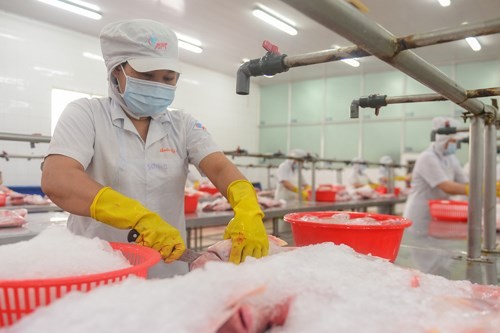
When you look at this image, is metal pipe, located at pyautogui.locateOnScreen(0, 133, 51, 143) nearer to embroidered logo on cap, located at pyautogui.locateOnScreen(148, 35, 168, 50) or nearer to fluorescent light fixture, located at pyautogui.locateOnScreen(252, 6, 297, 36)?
embroidered logo on cap, located at pyautogui.locateOnScreen(148, 35, 168, 50)

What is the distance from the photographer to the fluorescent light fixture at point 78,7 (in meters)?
6.36

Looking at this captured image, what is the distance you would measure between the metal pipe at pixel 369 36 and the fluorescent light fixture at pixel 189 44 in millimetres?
7159

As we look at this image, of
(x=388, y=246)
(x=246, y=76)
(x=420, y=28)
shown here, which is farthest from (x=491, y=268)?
(x=420, y=28)

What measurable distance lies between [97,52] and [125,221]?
7.72m

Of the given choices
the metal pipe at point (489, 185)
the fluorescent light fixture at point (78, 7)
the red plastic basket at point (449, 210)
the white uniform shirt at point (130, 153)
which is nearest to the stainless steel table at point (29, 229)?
the white uniform shirt at point (130, 153)

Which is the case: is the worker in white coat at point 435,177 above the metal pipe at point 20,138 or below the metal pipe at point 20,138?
below

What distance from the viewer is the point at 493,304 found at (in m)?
0.68

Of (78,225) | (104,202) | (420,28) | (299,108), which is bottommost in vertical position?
(78,225)

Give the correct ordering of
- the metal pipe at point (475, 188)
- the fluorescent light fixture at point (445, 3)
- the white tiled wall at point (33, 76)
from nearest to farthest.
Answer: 1. the metal pipe at point (475, 188)
2. the fluorescent light fixture at point (445, 3)
3. the white tiled wall at point (33, 76)

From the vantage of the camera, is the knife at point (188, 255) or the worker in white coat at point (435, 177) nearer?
the knife at point (188, 255)

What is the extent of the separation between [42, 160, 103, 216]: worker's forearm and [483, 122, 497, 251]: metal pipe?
63.0 inches

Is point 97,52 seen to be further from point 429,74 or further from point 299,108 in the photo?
point 429,74

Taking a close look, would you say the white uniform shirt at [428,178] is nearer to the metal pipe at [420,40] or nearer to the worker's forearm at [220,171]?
the worker's forearm at [220,171]

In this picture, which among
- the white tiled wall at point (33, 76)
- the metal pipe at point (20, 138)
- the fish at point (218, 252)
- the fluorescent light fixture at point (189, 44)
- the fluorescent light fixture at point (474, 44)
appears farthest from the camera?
the fluorescent light fixture at point (189, 44)
